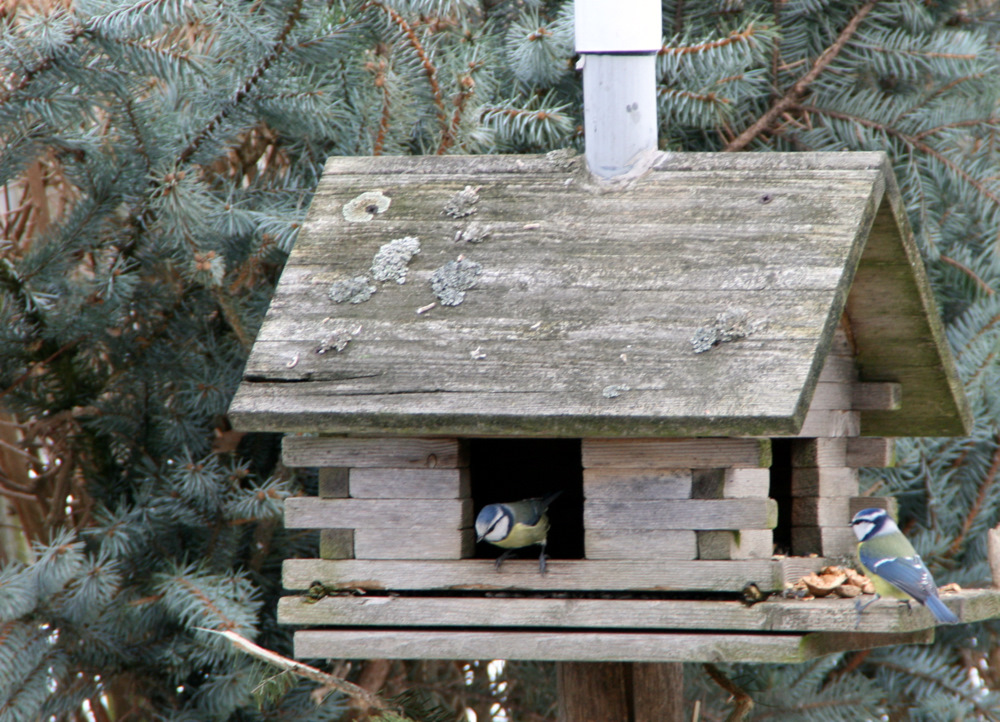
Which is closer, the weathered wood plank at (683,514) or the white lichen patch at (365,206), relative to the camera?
the weathered wood plank at (683,514)

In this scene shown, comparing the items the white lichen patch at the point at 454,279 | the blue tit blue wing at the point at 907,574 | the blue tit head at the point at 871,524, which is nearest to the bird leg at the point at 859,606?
the blue tit blue wing at the point at 907,574

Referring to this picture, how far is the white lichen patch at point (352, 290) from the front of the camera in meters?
1.91

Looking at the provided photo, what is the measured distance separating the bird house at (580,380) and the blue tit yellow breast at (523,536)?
0.07 meters

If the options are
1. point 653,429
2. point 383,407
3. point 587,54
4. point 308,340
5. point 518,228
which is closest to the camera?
point 653,429

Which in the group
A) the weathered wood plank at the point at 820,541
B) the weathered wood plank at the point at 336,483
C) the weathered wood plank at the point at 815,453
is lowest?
the weathered wood plank at the point at 820,541

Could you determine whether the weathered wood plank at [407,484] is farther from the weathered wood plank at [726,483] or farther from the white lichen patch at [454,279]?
the weathered wood plank at [726,483]

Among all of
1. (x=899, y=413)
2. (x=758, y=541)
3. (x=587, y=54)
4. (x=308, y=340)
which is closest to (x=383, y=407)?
(x=308, y=340)

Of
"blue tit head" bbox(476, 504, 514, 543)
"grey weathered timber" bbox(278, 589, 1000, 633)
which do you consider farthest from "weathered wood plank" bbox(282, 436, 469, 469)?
"grey weathered timber" bbox(278, 589, 1000, 633)

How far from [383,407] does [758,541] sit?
69cm

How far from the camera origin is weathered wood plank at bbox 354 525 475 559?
188cm

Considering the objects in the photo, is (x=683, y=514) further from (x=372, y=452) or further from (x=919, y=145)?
(x=919, y=145)

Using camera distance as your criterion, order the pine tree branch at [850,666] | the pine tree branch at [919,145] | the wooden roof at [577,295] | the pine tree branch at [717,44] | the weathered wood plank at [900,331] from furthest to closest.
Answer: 1. the pine tree branch at [850,666]
2. the pine tree branch at [919,145]
3. the pine tree branch at [717,44]
4. the weathered wood plank at [900,331]
5. the wooden roof at [577,295]

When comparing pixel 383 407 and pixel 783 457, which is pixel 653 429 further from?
A: pixel 783 457

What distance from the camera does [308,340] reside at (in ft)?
6.09
